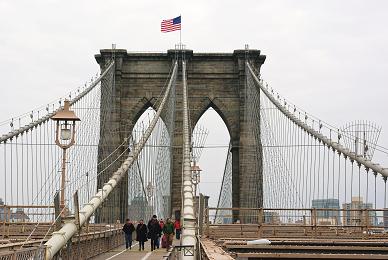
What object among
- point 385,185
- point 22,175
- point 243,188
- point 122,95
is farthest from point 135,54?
point 385,185

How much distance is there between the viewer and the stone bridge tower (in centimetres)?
4719

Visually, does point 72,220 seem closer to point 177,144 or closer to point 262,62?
point 177,144

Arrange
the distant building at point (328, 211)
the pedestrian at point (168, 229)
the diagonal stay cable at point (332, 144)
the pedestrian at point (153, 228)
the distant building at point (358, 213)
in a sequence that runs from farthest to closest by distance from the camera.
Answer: the distant building at point (328, 211), the pedestrian at point (153, 228), the pedestrian at point (168, 229), the distant building at point (358, 213), the diagonal stay cable at point (332, 144)

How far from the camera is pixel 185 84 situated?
45.7 meters

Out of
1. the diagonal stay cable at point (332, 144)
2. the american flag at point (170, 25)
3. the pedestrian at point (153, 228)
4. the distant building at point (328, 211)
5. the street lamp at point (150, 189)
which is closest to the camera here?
the diagonal stay cable at point (332, 144)

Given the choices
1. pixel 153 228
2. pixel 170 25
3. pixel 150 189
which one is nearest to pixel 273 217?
pixel 153 228

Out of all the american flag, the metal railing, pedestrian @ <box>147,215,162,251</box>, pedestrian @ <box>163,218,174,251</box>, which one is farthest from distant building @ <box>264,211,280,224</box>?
the american flag

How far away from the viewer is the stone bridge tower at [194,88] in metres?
47.2

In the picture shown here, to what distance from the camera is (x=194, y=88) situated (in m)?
48.9

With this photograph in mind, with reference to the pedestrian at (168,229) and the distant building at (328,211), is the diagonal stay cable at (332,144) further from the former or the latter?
the pedestrian at (168,229)

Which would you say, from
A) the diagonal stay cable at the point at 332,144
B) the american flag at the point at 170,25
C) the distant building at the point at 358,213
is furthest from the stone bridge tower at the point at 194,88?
the distant building at the point at 358,213

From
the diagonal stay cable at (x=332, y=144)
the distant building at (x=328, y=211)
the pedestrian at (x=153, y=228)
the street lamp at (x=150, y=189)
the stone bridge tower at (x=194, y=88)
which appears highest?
the stone bridge tower at (x=194, y=88)

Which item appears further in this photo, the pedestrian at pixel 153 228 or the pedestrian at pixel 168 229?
the pedestrian at pixel 153 228

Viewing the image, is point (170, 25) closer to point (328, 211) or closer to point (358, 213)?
point (358, 213)
